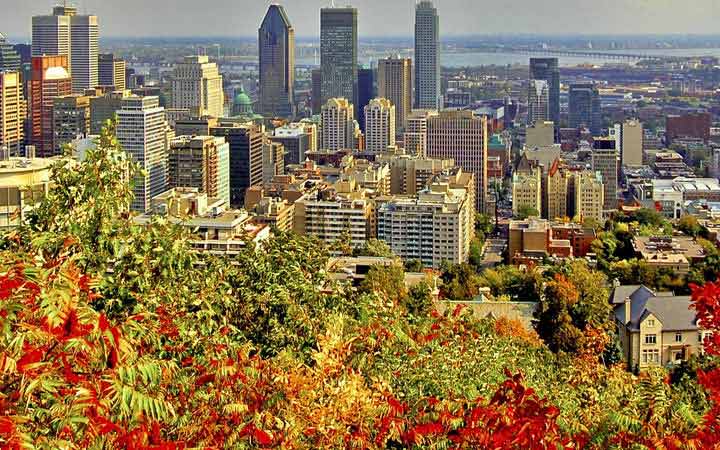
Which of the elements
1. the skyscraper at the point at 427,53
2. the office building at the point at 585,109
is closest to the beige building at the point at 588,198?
the office building at the point at 585,109

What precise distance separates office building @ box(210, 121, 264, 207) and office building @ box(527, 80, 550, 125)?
1571 centimetres

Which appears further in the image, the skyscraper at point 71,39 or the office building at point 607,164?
the skyscraper at point 71,39

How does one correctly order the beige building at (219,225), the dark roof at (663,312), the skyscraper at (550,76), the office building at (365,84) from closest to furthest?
1. the dark roof at (663,312)
2. the beige building at (219,225)
3. the office building at (365,84)
4. the skyscraper at (550,76)

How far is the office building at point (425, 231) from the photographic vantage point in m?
14.6

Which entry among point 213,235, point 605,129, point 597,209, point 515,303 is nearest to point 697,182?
point 597,209

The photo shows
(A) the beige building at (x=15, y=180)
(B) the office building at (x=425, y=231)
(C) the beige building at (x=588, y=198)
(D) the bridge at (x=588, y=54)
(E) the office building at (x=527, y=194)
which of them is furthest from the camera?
(D) the bridge at (x=588, y=54)

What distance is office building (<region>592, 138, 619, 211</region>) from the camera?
22609 mm

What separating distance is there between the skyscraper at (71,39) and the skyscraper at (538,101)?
13121mm

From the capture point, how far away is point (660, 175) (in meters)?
25.8

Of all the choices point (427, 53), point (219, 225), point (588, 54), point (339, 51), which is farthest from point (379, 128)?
point (588, 54)

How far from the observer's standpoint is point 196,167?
19.4 metres

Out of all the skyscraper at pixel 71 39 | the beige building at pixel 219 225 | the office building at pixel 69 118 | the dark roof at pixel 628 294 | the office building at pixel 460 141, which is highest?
the skyscraper at pixel 71 39

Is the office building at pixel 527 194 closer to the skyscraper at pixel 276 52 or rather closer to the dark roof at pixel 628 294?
the dark roof at pixel 628 294

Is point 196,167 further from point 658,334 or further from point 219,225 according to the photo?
point 658,334
